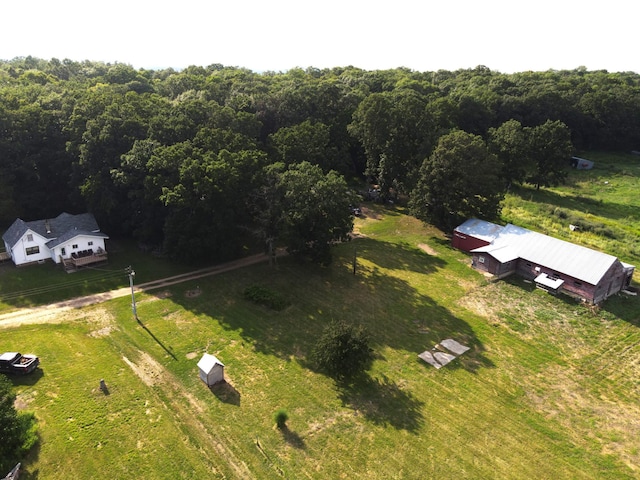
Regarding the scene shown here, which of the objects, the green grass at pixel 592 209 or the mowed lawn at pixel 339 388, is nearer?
the mowed lawn at pixel 339 388

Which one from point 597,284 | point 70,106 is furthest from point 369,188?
point 70,106

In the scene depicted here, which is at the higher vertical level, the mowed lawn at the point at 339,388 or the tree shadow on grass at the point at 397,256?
the tree shadow on grass at the point at 397,256

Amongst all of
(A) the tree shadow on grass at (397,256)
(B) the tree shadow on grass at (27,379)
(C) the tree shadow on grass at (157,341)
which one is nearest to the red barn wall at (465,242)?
(A) the tree shadow on grass at (397,256)

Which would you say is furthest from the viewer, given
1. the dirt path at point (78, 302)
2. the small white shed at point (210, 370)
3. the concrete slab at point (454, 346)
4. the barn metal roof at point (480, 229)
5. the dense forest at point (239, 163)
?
the barn metal roof at point (480, 229)

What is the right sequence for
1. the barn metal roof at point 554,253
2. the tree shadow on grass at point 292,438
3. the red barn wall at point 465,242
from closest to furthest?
the tree shadow on grass at point 292,438 → the barn metal roof at point 554,253 → the red barn wall at point 465,242

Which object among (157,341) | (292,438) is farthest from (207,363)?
(292,438)

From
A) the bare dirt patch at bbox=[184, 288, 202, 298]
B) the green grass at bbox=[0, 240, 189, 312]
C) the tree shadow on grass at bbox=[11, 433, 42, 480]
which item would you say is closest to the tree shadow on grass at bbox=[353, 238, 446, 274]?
the bare dirt patch at bbox=[184, 288, 202, 298]

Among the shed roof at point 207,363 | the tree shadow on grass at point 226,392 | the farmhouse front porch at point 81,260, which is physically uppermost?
the farmhouse front porch at point 81,260

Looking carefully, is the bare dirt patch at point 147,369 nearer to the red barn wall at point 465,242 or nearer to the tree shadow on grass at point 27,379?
the tree shadow on grass at point 27,379
